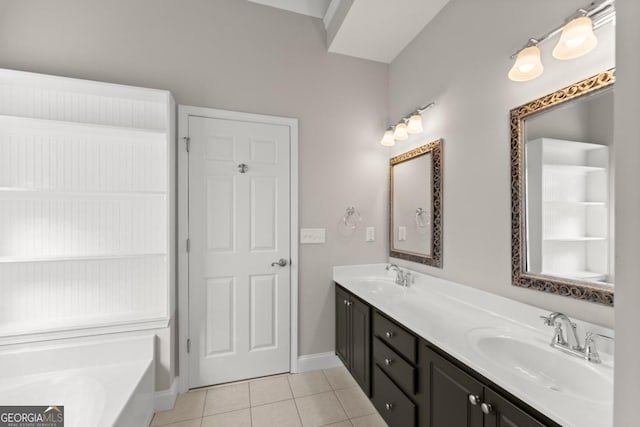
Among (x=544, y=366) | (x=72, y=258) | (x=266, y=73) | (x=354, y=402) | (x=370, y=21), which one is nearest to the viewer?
(x=544, y=366)

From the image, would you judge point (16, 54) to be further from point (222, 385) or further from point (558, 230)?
point (558, 230)

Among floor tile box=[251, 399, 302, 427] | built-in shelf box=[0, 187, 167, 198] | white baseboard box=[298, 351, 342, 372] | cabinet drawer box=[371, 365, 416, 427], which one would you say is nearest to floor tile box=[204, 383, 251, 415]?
floor tile box=[251, 399, 302, 427]

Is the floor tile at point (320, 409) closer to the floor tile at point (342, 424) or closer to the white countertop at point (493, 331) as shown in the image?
the floor tile at point (342, 424)

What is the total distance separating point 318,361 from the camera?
2.45 m

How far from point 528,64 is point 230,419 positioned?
8.44ft

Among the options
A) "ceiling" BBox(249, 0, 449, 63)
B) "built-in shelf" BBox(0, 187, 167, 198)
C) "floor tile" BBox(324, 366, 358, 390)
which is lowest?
"floor tile" BBox(324, 366, 358, 390)

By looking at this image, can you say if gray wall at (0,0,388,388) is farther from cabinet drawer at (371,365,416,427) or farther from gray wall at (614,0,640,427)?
gray wall at (614,0,640,427)

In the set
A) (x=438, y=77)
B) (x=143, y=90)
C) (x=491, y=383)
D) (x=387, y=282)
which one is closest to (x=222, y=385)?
(x=387, y=282)

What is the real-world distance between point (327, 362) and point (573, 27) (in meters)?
2.61

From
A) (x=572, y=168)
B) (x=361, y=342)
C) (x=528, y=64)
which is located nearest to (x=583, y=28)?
(x=528, y=64)

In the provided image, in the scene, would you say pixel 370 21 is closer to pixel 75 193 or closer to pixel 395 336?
pixel 395 336

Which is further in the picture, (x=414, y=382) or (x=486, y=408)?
(x=414, y=382)

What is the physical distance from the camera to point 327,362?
248 centimetres

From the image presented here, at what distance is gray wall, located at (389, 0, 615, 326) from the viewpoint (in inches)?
50.2
